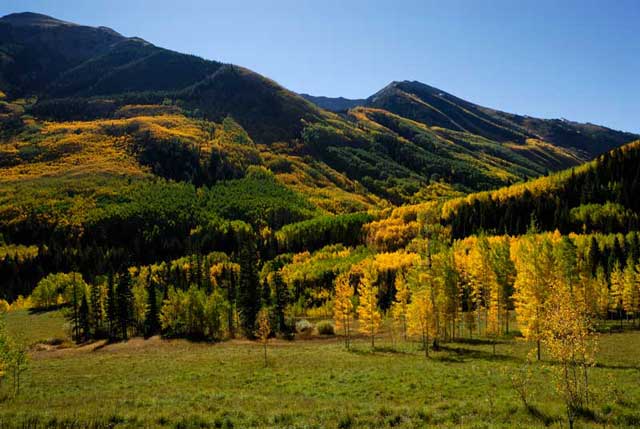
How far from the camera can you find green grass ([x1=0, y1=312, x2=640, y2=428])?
23.8m

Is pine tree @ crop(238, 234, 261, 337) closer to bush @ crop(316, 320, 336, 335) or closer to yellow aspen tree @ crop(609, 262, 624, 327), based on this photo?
bush @ crop(316, 320, 336, 335)

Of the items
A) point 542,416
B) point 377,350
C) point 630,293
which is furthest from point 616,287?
point 542,416

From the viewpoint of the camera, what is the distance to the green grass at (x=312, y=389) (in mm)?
23817

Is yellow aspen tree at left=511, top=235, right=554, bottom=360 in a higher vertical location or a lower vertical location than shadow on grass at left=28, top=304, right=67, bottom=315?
higher

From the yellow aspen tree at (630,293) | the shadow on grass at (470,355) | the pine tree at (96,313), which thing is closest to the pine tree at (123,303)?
the pine tree at (96,313)

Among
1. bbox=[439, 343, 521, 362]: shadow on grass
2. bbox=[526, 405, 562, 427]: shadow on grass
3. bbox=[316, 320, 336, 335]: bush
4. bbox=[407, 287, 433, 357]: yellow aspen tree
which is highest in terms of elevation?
bbox=[407, 287, 433, 357]: yellow aspen tree

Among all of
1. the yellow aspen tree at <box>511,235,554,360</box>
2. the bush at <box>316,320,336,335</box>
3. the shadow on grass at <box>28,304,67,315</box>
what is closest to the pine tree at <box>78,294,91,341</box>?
the shadow on grass at <box>28,304,67,315</box>

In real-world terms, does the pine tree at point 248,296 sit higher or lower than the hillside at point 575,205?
lower

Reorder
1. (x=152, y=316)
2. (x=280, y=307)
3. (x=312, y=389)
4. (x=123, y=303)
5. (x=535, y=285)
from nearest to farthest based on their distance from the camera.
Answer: (x=312, y=389)
(x=535, y=285)
(x=123, y=303)
(x=280, y=307)
(x=152, y=316)

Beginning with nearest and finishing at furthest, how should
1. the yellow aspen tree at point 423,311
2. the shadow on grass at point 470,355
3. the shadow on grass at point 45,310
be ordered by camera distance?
the shadow on grass at point 470,355 → the yellow aspen tree at point 423,311 → the shadow on grass at point 45,310

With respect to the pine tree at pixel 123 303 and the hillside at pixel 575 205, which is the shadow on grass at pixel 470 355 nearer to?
the pine tree at pixel 123 303

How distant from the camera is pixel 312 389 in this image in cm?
3559

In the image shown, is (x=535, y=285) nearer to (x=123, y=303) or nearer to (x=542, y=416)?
(x=542, y=416)

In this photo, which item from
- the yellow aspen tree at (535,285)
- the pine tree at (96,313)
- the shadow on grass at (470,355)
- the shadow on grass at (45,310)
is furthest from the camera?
the shadow on grass at (45,310)
